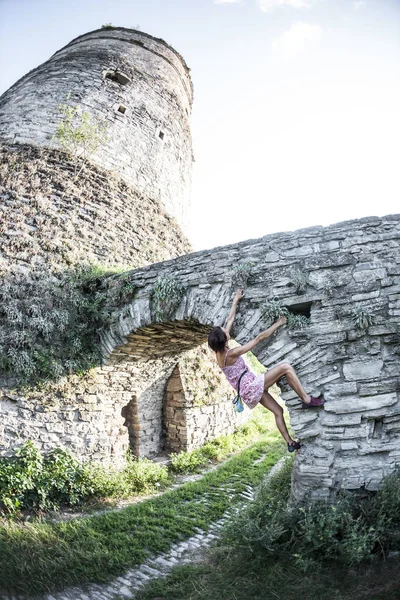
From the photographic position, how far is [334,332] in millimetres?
4277

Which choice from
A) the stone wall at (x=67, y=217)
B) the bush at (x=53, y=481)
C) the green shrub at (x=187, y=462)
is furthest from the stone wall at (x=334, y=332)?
the green shrub at (x=187, y=462)

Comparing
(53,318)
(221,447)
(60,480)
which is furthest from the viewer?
(221,447)

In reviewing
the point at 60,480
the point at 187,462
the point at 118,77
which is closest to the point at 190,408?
the point at 187,462

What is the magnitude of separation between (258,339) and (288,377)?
1.81 feet

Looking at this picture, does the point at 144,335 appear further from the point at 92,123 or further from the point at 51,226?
the point at 92,123

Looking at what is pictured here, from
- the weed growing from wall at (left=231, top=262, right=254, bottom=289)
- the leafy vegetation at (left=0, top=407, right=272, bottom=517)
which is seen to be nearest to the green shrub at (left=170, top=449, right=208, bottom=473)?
the leafy vegetation at (left=0, top=407, right=272, bottom=517)

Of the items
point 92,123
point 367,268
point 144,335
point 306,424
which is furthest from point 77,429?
point 92,123

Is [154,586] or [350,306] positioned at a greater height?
[350,306]

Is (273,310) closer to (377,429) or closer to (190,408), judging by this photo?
(377,429)

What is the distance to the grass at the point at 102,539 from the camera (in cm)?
335

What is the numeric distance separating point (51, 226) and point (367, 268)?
5.38 meters

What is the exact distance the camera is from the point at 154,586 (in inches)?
142

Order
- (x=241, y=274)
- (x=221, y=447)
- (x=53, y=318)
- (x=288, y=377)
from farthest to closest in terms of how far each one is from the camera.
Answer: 1. (x=221, y=447)
2. (x=53, y=318)
3. (x=241, y=274)
4. (x=288, y=377)

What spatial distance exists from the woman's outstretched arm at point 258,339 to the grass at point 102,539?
8.33ft
